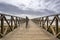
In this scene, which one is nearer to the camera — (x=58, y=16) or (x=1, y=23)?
(x=58, y=16)

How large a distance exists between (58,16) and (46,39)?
47.9 inches

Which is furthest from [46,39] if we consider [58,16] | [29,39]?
[58,16]

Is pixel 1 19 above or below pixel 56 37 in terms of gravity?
above

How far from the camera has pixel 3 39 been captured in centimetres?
508

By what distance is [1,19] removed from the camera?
531 cm

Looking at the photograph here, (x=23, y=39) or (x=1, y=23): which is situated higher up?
(x=1, y=23)

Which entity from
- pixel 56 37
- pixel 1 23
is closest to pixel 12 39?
pixel 1 23

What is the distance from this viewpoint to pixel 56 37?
5.26 metres

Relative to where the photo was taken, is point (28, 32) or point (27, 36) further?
point (28, 32)

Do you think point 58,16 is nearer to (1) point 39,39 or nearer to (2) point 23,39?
(1) point 39,39

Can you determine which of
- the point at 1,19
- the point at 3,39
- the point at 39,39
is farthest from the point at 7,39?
the point at 39,39

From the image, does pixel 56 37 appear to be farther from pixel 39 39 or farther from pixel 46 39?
pixel 39 39

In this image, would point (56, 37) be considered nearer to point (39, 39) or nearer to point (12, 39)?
point (39, 39)

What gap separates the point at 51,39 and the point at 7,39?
202 cm
